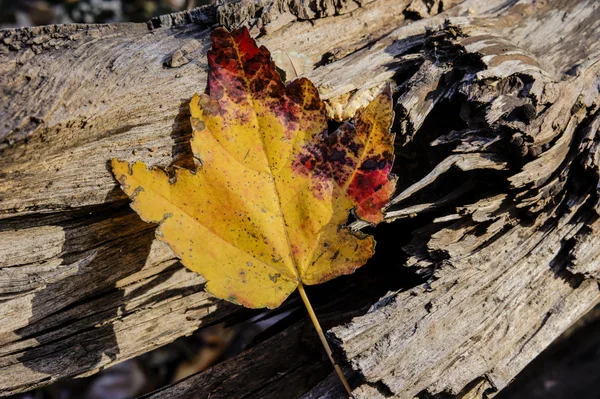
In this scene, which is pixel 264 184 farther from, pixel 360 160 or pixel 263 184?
pixel 360 160

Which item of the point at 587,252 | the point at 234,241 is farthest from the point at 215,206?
the point at 587,252

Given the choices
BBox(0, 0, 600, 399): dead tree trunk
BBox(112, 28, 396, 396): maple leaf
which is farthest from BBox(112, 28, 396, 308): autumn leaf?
BBox(0, 0, 600, 399): dead tree trunk

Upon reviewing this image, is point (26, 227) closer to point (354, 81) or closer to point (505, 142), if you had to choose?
point (354, 81)

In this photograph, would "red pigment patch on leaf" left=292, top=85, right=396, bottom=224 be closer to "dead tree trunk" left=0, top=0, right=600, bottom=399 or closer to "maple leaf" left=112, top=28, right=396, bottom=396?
"maple leaf" left=112, top=28, right=396, bottom=396

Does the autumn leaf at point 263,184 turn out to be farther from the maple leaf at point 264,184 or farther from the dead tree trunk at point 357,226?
the dead tree trunk at point 357,226

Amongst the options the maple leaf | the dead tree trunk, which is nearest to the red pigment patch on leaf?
the maple leaf

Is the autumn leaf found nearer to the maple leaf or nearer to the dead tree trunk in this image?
the maple leaf

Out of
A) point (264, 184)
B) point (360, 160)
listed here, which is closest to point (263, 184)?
point (264, 184)
